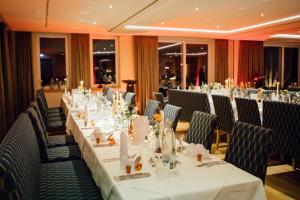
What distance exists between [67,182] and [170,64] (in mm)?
8722

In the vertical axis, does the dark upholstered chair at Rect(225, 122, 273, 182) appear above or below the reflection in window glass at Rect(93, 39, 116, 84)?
below

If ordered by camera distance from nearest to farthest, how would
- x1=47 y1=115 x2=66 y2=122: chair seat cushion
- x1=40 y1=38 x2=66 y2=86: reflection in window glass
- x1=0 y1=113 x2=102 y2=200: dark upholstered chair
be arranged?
x1=0 y1=113 x2=102 y2=200: dark upholstered chair
x1=47 y1=115 x2=66 y2=122: chair seat cushion
x1=40 y1=38 x2=66 y2=86: reflection in window glass

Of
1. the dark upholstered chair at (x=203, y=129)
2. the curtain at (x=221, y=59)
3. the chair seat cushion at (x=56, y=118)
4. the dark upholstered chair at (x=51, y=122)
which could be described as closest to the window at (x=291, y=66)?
the curtain at (x=221, y=59)

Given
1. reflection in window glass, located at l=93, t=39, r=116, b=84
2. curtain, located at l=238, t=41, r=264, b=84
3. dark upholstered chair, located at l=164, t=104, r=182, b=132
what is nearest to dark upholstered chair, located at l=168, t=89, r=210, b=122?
dark upholstered chair, located at l=164, t=104, r=182, b=132

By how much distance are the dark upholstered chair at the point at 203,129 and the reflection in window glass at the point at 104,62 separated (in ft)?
22.8

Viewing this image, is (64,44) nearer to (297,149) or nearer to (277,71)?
(297,149)

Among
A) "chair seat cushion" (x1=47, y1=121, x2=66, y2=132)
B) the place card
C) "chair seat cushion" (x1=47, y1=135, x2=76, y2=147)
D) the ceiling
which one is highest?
the ceiling

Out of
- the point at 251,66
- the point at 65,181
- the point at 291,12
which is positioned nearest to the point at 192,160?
the point at 65,181

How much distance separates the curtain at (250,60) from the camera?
10781 millimetres

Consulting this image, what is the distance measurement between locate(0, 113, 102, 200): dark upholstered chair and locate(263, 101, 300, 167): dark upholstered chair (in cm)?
241

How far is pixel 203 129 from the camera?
2.75 metres

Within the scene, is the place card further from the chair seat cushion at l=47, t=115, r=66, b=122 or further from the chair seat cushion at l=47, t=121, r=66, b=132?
the chair seat cushion at l=47, t=115, r=66, b=122

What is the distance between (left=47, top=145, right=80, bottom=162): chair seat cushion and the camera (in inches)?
122

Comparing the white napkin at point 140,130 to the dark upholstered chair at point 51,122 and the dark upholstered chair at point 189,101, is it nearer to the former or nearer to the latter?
the dark upholstered chair at point 51,122
